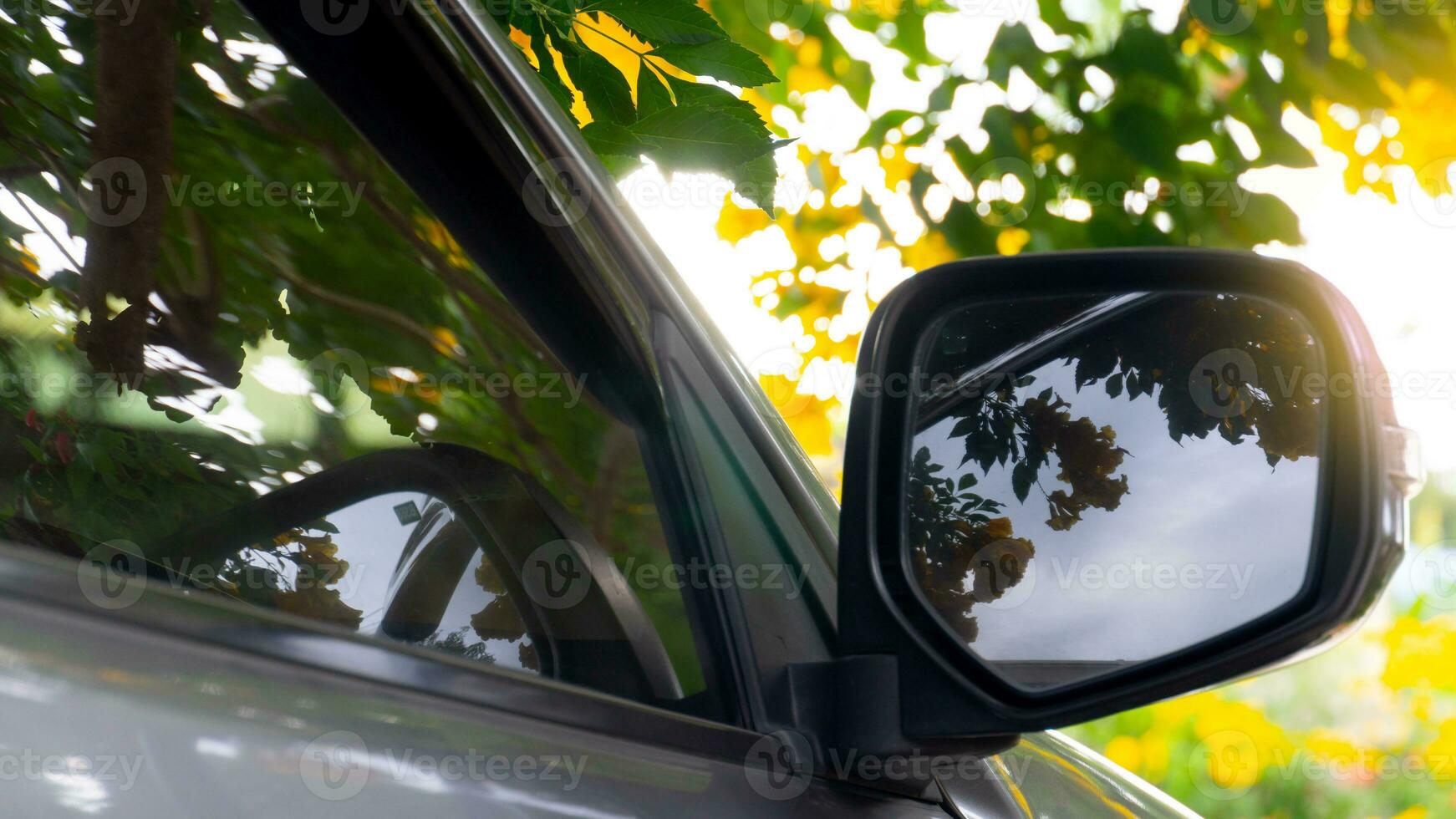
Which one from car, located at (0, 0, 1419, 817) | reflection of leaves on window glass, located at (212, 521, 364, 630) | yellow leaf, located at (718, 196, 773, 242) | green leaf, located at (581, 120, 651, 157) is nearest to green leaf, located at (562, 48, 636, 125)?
green leaf, located at (581, 120, 651, 157)

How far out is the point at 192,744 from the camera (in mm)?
633

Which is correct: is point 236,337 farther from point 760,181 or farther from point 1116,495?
point 760,181

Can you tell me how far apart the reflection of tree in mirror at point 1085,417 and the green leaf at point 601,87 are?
1008 mm

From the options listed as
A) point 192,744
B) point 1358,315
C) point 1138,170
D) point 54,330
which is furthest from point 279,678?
point 1138,170

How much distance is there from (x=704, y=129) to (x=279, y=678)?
124cm

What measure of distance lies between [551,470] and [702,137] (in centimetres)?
91

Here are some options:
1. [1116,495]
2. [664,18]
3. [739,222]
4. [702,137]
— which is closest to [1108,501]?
[1116,495]

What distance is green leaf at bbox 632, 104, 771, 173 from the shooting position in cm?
177

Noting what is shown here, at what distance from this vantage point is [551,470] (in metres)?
1.01

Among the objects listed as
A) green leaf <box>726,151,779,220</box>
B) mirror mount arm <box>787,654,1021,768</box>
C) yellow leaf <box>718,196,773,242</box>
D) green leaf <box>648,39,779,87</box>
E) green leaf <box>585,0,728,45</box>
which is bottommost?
mirror mount arm <box>787,654,1021,768</box>

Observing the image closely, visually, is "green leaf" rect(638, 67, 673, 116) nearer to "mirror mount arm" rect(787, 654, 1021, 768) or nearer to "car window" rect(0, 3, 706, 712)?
"car window" rect(0, 3, 706, 712)

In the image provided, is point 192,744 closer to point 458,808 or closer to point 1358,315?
point 458,808

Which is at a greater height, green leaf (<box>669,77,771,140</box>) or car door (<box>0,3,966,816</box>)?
green leaf (<box>669,77,771,140</box>)

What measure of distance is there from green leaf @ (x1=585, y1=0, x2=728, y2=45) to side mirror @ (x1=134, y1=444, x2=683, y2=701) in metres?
1.01
